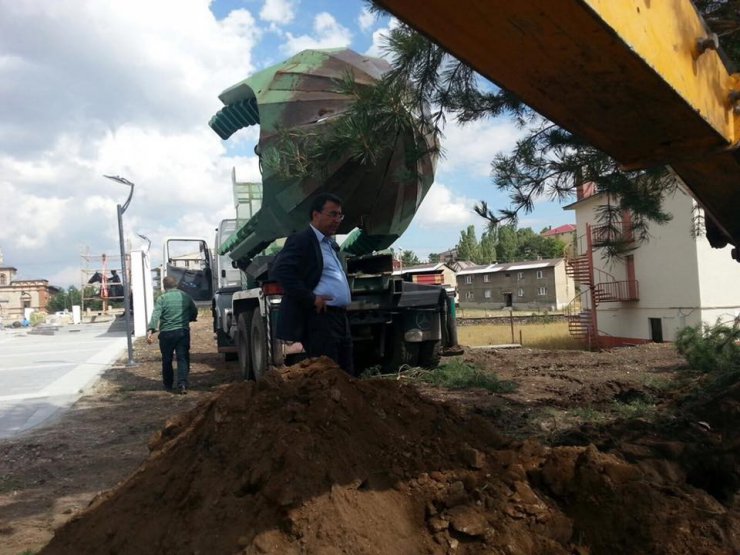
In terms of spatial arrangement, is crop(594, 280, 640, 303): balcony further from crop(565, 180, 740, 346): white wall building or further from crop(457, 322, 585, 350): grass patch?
crop(457, 322, 585, 350): grass patch

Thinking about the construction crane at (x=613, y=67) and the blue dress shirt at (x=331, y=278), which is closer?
the construction crane at (x=613, y=67)

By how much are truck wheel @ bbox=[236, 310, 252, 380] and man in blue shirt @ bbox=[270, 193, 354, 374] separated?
180 inches

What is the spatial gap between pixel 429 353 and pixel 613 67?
642cm

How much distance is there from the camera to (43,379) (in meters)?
10.3

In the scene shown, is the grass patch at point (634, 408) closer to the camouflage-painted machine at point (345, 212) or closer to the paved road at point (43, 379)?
the camouflage-painted machine at point (345, 212)

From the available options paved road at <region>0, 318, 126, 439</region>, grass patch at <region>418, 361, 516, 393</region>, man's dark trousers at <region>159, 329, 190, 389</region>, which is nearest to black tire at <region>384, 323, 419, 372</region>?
grass patch at <region>418, 361, 516, 393</region>

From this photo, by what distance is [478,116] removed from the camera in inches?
206

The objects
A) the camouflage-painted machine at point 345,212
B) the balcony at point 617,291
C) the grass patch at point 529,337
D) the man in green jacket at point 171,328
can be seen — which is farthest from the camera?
the balcony at point 617,291

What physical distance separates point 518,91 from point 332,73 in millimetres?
5263

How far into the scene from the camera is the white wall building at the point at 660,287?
2002cm

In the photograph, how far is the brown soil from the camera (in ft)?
7.83

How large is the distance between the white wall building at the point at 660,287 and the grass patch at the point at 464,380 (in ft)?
34.4

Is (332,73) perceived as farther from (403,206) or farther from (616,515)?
(616,515)

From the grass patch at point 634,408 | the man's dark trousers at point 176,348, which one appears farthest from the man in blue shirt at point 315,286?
the man's dark trousers at point 176,348
